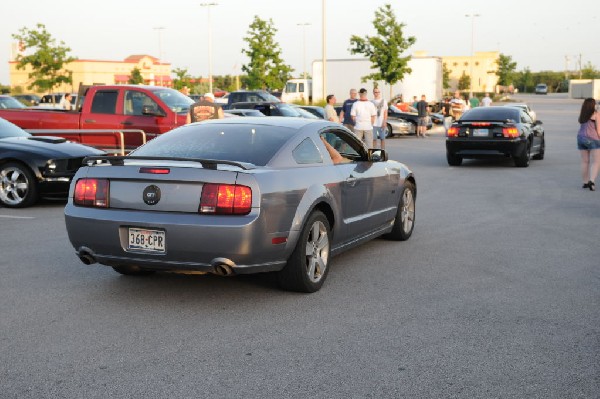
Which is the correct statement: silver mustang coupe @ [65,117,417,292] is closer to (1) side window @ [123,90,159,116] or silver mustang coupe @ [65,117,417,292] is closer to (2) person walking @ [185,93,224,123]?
(2) person walking @ [185,93,224,123]

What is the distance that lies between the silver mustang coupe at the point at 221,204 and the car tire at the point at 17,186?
540 cm

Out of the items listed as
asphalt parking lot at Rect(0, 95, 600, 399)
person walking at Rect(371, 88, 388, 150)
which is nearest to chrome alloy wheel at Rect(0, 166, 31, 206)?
asphalt parking lot at Rect(0, 95, 600, 399)

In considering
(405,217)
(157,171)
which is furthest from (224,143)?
(405,217)

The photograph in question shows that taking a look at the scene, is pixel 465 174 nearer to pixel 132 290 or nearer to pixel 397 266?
pixel 397 266

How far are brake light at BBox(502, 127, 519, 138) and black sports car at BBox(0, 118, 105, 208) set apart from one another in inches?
→ 406

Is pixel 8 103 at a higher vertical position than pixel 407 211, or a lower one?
higher

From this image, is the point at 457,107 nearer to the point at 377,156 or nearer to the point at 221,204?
the point at 377,156

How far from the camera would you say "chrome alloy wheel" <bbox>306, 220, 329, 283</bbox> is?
654cm

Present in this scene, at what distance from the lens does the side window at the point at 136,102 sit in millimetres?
16391

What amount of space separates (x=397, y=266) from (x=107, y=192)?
9.75 ft

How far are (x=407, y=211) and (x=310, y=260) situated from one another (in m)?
→ 2.85

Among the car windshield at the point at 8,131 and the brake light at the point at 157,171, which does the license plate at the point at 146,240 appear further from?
the car windshield at the point at 8,131

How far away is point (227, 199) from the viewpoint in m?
5.82

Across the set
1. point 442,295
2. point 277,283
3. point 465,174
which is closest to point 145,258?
point 277,283
